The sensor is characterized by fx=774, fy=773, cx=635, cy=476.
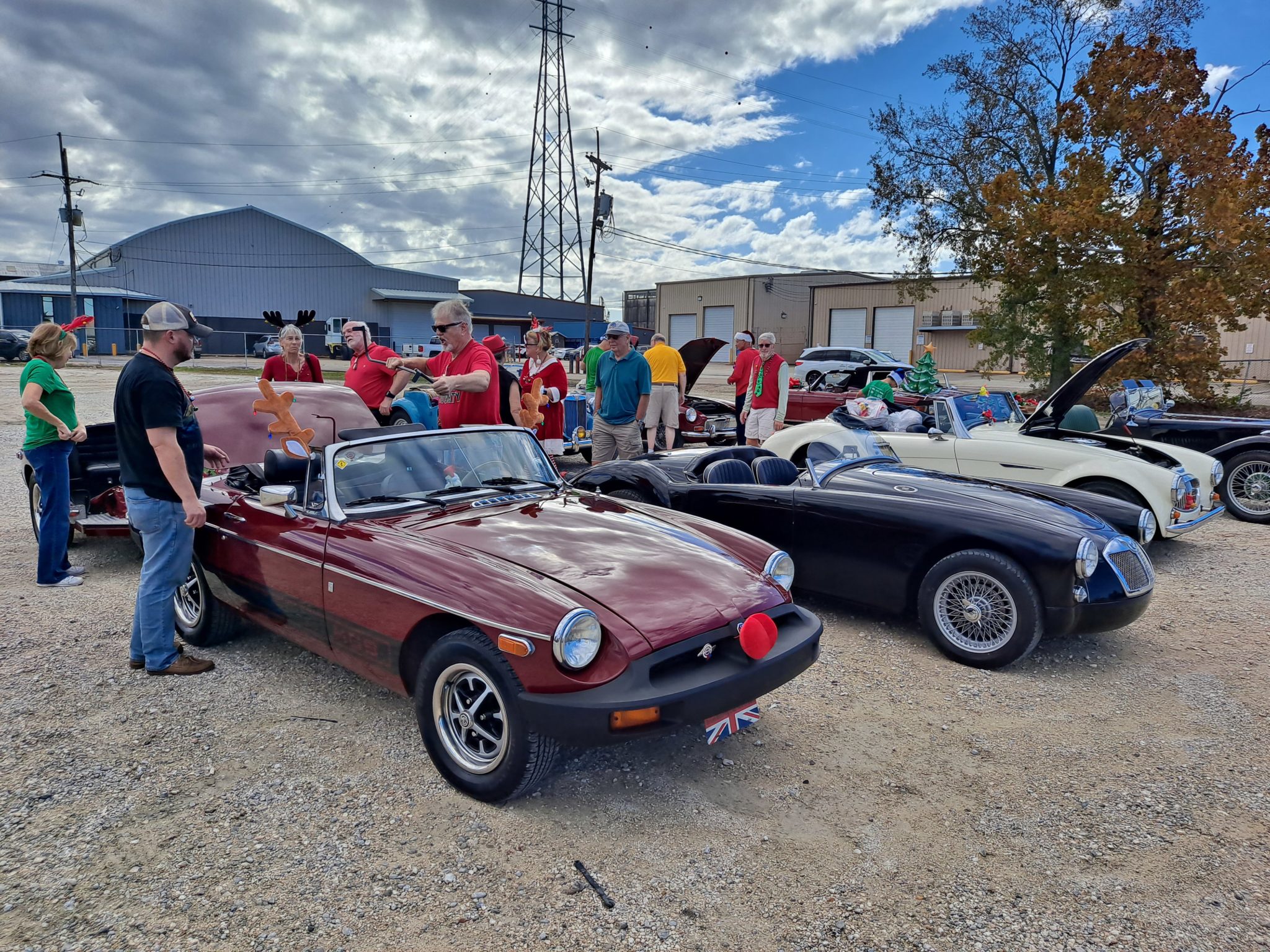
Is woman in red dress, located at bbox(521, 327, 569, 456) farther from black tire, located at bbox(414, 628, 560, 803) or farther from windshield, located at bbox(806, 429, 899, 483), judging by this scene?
black tire, located at bbox(414, 628, 560, 803)

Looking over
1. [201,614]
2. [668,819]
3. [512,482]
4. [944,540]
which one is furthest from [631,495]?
[668,819]

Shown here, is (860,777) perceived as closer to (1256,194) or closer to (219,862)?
(219,862)

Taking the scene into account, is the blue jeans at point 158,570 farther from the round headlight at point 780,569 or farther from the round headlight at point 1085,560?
the round headlight at point 1085,560

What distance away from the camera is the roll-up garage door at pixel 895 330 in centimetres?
4519

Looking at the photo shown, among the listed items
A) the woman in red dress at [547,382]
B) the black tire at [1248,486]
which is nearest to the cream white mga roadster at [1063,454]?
the black tire at [1248,486]

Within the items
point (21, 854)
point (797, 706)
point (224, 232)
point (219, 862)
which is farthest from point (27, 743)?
point (224, 232)

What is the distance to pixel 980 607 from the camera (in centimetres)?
437

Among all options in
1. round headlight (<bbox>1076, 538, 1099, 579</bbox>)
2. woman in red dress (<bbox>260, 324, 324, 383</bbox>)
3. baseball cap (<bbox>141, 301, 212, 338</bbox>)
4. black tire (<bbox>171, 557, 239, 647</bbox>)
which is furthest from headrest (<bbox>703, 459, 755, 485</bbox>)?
woman in red dress (<bbox>260, 324, 324, 383</bbox>)

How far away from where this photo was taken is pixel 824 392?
1336cm

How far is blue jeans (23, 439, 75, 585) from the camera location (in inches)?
209

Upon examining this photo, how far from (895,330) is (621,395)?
139 ft

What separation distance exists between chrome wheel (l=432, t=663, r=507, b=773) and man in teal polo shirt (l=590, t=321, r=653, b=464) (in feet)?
14.9

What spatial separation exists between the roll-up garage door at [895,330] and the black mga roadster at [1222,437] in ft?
123

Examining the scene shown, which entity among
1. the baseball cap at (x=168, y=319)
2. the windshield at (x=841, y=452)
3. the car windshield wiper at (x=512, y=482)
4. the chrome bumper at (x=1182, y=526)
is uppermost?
the baseball cap at (x=168, y=319)
